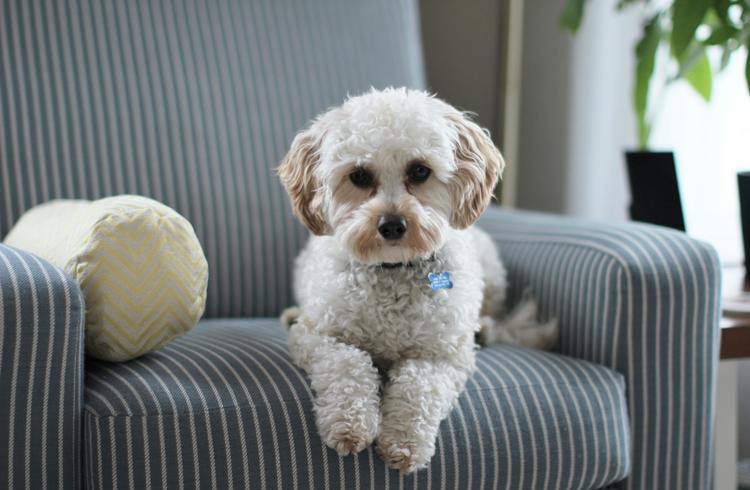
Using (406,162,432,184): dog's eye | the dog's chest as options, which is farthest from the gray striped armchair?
(406,162,432,184): dog's eye

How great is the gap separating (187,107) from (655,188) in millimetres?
1074

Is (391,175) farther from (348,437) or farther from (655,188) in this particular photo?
(655,188)

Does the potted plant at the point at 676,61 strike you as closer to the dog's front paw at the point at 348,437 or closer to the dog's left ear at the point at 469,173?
the dog's left ear at the point at 469,173

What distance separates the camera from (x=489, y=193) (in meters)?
1.33

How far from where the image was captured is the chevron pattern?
4.06ft

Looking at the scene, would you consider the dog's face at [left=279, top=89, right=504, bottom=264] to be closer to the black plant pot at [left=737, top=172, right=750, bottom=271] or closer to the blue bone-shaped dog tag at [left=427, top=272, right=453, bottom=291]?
the blue bone-shaped dog tag at [left=427, top=272, right=453, bottom=291]

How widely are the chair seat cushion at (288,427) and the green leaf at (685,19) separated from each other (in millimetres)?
811

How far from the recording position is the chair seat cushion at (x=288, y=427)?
1.15 m

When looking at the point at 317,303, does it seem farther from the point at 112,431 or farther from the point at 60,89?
the point at 60,89

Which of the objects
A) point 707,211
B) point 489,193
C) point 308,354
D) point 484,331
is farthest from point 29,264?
point 707,211

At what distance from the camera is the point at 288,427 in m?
1.20

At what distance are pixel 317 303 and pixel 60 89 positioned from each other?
828mm

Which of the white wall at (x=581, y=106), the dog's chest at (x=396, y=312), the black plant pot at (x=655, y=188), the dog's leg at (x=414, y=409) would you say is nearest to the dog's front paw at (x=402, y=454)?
the dog's leg at (x=414, y=409)

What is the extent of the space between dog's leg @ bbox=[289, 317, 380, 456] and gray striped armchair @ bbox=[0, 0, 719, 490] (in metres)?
0.03
